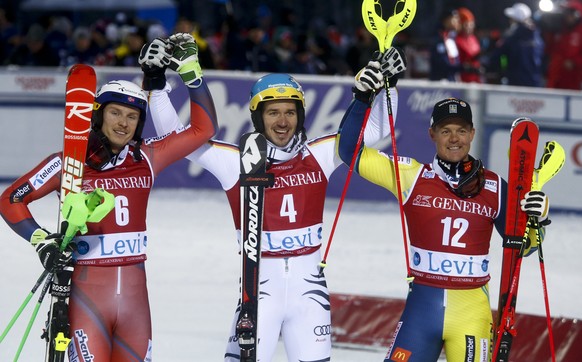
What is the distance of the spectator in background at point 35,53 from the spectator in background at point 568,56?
20.3 ft

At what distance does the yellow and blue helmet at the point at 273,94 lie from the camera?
7069 mm

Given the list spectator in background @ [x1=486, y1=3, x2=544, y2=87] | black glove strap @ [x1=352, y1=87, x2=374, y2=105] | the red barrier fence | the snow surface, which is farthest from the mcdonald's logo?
spectator in background @ [x1=486, y1=3, x2=544, y2=87]

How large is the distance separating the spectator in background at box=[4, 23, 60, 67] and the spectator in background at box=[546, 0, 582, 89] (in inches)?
243

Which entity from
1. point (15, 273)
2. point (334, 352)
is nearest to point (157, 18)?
point (15, 273)

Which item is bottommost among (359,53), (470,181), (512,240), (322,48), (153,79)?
(512,240)

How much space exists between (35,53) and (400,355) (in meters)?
10.8

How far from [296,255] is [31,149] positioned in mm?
8055

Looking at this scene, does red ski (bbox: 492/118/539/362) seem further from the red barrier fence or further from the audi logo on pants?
the red barrier fence

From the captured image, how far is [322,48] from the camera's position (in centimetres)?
1831

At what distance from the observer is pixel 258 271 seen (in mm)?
6828

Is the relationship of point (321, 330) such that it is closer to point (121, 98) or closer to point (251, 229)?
point (251, 229)

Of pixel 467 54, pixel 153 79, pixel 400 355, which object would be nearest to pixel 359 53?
pixel 467 54

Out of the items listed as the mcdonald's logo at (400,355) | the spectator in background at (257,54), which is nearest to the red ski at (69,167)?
the mcdonald's logo at (400,355)

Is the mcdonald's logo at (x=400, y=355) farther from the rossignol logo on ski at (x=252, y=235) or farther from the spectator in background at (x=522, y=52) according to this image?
the spectator in background at (x=522, y=52)
